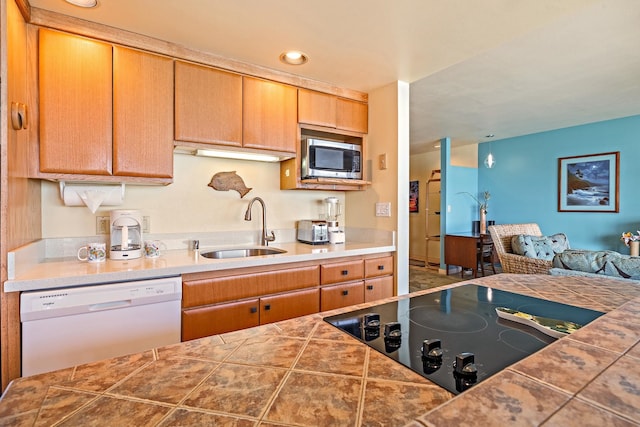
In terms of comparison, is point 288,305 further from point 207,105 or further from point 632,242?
point 632,242

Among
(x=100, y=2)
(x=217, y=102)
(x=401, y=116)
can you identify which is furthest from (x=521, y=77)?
(x=100, y=2)

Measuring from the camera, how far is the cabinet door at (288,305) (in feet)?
6.63

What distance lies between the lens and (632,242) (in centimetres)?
411

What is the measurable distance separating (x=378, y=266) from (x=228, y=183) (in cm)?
136

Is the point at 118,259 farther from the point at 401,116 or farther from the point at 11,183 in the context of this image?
the point at 401,116

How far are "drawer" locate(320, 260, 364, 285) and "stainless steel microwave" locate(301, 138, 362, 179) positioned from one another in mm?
737

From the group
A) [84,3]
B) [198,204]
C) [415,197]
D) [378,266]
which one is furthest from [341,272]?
[415,197]

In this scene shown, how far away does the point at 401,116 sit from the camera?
268 cm

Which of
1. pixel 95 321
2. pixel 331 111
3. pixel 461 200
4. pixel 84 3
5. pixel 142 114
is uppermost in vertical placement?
→ pixel 84 3

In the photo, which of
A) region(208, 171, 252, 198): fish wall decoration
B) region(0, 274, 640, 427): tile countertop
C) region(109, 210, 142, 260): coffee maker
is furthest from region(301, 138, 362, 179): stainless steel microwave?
region(0, 274, 640, 427): tile countertop

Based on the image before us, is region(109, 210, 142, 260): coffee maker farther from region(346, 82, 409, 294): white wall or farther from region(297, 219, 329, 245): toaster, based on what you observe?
region(346, 82, 409, 294): white wall

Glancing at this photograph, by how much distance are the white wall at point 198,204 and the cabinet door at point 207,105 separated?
0.35m

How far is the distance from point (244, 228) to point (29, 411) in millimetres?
2143

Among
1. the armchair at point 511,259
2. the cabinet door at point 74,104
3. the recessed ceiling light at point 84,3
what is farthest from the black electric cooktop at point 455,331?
the armchair at point 511,259
